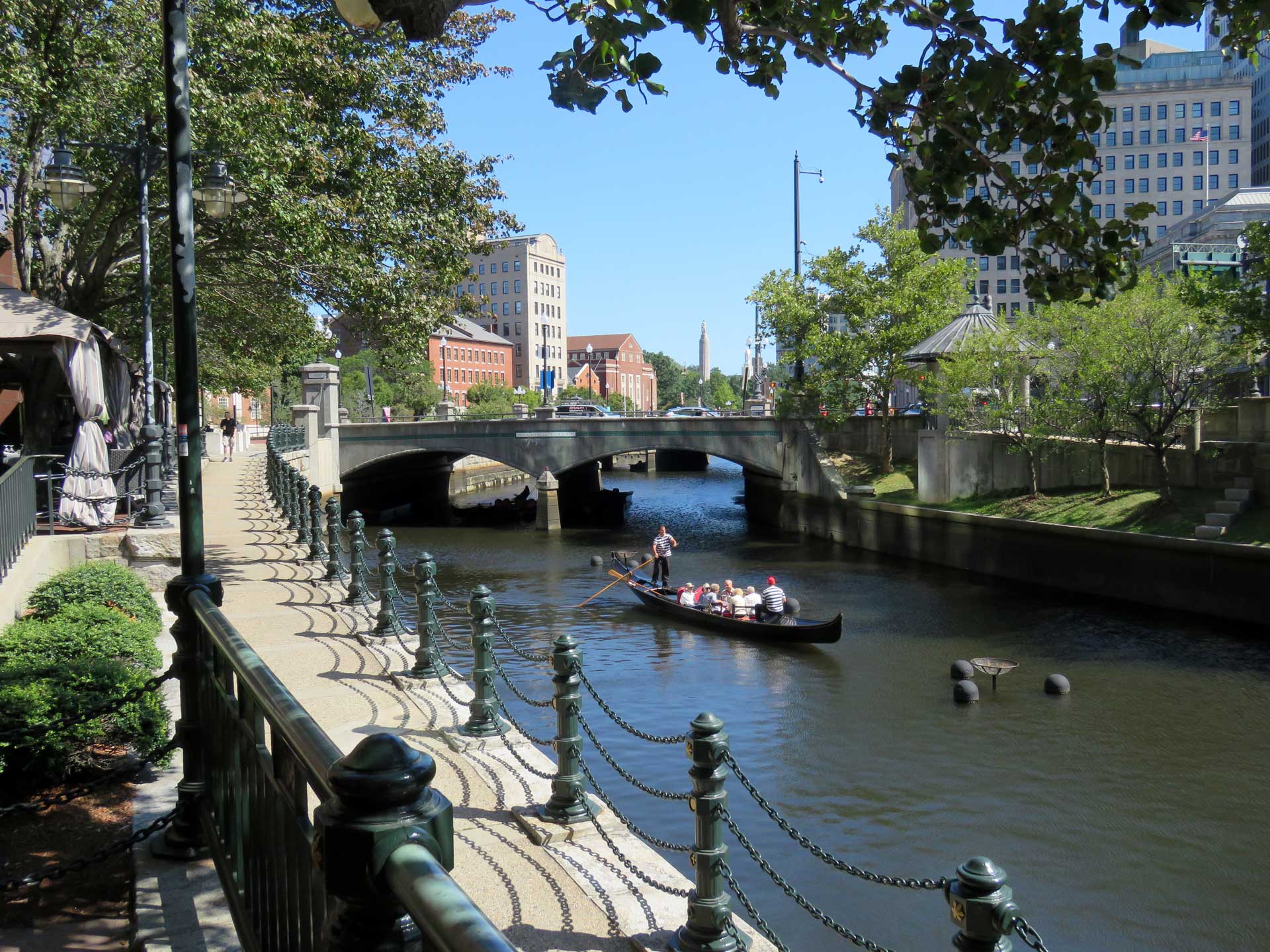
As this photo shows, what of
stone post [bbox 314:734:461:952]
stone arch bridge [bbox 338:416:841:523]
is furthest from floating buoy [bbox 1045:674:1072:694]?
stone arch bridge [bbox 338:416:841:523]

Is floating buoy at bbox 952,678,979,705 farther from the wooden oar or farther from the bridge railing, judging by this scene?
the wooden oar

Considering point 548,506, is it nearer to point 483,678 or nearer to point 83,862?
point 483,678

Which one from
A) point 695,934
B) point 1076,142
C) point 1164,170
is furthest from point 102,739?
point 1164,170

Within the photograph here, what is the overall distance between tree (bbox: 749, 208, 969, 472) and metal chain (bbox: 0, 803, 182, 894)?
37427 mm

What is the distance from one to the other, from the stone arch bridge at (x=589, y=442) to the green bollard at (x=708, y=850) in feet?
121

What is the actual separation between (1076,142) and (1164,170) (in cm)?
10841

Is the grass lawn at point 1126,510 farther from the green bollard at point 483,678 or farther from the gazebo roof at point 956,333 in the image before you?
the green bollard at point 483,678

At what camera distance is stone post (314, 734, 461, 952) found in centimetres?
204

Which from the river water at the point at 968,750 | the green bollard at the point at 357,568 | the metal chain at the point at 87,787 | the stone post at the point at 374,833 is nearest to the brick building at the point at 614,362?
the river water at the point at 968,750

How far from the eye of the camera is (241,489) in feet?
100

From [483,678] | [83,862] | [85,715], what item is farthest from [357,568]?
[83,862]

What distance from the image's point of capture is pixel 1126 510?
94.1 ft

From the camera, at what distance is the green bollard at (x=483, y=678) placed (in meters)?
9.38

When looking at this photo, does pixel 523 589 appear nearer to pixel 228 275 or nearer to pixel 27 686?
pixel 228 275
